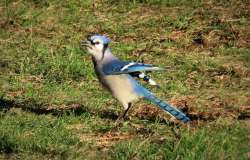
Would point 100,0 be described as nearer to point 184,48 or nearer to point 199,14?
point 199,14

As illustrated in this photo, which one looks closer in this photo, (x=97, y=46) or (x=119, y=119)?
(x=119, y=119)

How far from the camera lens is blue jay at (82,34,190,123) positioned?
7.73 m

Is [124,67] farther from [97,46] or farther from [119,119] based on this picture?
[119,119]

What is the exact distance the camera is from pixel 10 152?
6883 mm

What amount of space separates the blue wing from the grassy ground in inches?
22.3

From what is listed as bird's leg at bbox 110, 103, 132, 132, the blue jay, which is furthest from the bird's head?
bird's leg at bbox 110, 103, 132, 132

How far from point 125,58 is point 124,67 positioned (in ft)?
10.7

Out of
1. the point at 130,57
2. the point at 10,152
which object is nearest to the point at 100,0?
the point at 130,57

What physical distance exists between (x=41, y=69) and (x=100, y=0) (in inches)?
160

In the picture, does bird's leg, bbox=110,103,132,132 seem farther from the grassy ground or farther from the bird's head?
the bird's head

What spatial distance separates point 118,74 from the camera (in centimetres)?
786

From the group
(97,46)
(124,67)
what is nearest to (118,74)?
(124,67)

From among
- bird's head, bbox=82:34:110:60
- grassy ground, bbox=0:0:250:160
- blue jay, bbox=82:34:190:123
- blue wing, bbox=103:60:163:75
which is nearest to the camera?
grassy ground, bbox=0:0:250:160

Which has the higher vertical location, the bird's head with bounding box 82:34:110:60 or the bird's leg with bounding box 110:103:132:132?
the bird's head with bounding box 82:34:110:60
